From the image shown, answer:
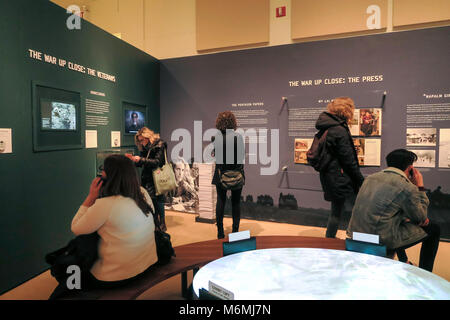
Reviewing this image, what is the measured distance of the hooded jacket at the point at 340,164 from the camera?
10.1 feet

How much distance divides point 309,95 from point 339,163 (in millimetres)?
1897

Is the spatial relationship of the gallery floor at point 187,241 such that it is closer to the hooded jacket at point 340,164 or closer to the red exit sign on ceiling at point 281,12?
the hooded jacket at point 340,164

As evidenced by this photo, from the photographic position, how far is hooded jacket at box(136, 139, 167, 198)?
3.88 meters

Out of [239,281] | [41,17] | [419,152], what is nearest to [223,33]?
[41,17]

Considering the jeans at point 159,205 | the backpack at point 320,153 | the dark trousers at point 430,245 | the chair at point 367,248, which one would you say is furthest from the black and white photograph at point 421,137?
the jeans at point 159,205

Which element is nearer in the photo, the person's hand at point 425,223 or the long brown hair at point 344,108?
the person's hand at point 425,223

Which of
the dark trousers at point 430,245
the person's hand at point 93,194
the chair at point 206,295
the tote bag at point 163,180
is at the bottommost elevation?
the dark trousers at point 430,245

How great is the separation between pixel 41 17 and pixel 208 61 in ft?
9.10

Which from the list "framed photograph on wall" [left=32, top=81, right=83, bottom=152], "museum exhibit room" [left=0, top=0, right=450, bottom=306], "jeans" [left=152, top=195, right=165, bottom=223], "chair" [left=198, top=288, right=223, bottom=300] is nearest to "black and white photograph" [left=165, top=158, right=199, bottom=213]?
"museum exhibit room" [left=0, top=0, right=450, bottom=306]

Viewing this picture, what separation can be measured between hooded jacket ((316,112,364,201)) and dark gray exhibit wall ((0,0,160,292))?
293 centimetres

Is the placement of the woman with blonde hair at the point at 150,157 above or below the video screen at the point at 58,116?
below

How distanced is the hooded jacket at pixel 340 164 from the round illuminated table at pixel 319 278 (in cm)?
148

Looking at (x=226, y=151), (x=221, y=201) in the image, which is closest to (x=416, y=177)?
(x=226, y=151)
